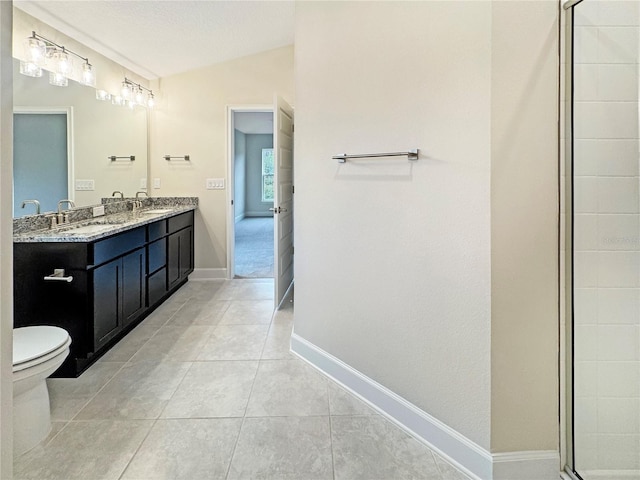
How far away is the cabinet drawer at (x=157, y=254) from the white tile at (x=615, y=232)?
10.8ft

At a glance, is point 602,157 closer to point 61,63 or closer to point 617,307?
point 617,307

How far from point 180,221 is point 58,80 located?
178 cm

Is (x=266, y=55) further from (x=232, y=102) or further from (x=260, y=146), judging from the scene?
(x=260, y=146)

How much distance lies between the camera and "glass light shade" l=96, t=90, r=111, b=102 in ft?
12.4

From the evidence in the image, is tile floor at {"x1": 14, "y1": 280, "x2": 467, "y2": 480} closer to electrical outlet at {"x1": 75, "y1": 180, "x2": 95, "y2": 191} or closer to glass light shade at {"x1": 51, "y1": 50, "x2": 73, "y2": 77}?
electrical outlet at {"x1": 75, "y1": 180, "x2": 95, "y2": 191}

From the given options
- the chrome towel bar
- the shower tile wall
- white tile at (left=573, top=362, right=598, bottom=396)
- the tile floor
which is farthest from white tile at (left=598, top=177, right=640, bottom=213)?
the tile floor

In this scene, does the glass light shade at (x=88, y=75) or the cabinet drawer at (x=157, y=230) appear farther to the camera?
the cabinet drawer at (x=157, y=230)

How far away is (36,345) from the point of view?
6.26 ft

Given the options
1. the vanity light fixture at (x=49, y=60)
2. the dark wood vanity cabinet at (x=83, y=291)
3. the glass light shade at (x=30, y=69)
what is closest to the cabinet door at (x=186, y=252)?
the dark wood vanity cabinet at (x=83, y=291)

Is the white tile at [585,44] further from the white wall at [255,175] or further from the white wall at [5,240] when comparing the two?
the white wall at [255,175]

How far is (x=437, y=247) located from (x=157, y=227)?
2853 mm

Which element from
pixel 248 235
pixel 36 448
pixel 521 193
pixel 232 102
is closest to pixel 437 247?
pixel 521 193

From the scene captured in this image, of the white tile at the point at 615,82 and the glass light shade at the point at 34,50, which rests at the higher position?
the glass light shade at the point at 34,50

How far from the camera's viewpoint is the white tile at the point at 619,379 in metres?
1.54
